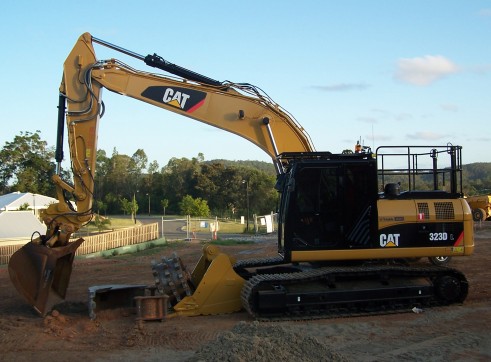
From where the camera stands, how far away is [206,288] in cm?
1019

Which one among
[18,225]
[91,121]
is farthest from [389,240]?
[18,225]

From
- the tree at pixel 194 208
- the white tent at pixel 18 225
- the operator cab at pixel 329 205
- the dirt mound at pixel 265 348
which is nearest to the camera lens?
the dirt mound at pixel 265 348

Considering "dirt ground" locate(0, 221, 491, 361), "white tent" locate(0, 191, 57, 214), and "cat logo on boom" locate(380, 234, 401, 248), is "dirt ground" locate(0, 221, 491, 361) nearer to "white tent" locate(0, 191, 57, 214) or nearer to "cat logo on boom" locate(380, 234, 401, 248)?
"cat logo on boom" locate(380, 234, 401, 248)

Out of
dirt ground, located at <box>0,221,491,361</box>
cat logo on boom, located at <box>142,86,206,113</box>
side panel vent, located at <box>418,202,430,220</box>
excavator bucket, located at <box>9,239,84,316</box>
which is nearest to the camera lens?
dirt ground, located at <box>0,221,491,361</box>

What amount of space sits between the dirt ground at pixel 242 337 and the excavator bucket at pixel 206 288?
203mm

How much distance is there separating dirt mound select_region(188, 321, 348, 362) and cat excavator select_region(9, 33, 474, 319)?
2.77 metres

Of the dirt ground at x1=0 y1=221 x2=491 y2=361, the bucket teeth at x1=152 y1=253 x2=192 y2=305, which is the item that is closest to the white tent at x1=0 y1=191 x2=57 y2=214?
the dirt ground at x1=0 y1=221 x2=491 y2=361

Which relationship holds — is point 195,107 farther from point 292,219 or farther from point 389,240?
point 389,240

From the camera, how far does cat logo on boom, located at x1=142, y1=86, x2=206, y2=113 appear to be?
1088cm

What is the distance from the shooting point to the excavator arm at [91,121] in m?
9.80

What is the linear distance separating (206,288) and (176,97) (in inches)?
141

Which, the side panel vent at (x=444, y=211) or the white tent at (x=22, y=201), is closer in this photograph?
the side panel vent at (x=444, y=211)

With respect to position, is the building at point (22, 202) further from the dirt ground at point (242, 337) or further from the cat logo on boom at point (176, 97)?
the cat logo on boom at point (176, 97)

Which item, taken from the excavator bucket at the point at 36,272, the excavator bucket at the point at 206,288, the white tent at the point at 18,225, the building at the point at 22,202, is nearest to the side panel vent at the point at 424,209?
the excavator bucket at the point at 206,288
